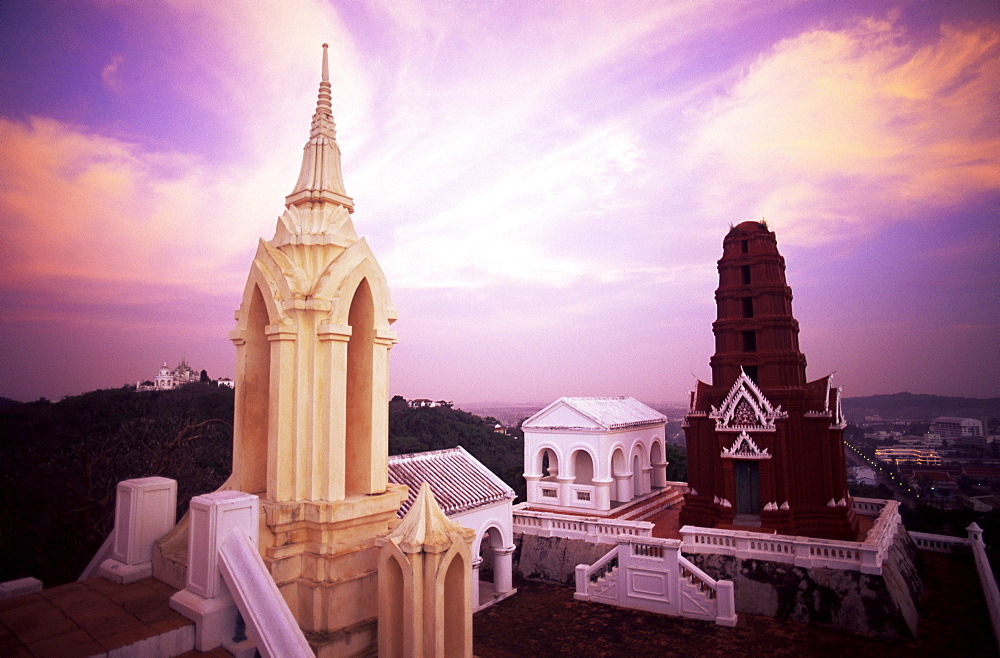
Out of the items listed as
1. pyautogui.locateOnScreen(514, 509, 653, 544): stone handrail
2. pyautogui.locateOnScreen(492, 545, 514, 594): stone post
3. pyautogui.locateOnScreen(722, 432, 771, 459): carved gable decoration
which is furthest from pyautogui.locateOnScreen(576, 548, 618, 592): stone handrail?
pyautogui.locateOnScreen(722, 432, 771, 459): carved gable decoration

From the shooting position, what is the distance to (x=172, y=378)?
4744 cm

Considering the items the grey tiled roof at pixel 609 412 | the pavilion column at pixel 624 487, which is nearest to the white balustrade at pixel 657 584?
the grey tiled roof at pixel 609 412

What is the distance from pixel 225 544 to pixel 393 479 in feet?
32.7

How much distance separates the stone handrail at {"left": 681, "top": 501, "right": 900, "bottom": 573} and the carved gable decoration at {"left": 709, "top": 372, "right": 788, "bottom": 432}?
11.7ft

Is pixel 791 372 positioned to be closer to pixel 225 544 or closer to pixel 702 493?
pixel 702 493

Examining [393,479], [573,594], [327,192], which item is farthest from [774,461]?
[327,192]

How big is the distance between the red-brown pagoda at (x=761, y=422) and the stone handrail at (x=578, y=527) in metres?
2.90

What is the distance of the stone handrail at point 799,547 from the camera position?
13.4m

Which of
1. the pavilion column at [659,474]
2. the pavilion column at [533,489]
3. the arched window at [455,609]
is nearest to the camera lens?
the arched window at [455,609]

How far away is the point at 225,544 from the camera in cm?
394

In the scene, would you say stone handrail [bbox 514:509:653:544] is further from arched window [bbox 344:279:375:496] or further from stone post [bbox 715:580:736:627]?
arched window [bbox 344:279:375:496]

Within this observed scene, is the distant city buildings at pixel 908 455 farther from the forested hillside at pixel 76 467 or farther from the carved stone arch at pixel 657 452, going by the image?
the forested hillside at pixel 76 467

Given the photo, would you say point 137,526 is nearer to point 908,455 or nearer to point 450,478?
point 450,478

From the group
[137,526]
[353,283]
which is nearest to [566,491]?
[353,283]
